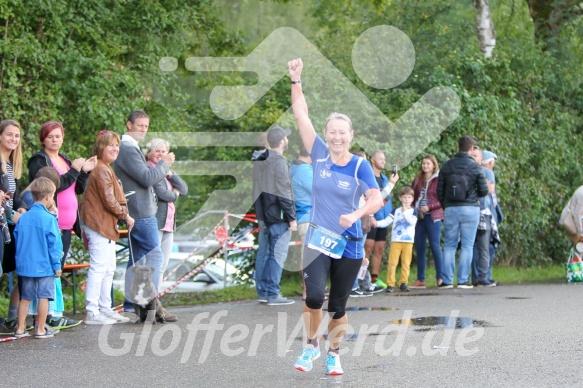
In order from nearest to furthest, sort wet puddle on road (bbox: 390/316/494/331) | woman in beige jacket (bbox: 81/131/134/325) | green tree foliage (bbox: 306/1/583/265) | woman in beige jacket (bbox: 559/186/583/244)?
wet puddle on road (bbox: 390/316/494/331), woman in beige jacket (bbox: 81/131/134/325), woman in beige jacket (bbox: 559/186/583/244), green tree foliage (bbox: 306/1/583/265)

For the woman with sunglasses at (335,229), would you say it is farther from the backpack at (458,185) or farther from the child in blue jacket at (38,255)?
the backpack at (458,185)

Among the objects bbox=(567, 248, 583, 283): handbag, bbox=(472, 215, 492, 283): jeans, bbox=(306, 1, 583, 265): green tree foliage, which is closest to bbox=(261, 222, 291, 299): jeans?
bbox=(472, 215, 492, 283): jeans

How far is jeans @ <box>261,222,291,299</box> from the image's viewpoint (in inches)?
470

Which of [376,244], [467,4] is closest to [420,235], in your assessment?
[376,244]

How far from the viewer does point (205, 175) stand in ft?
50.1

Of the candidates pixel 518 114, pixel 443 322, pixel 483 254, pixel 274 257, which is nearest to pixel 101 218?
pixel 274 257

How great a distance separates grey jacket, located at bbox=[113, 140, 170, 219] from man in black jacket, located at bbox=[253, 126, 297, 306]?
1.73 m

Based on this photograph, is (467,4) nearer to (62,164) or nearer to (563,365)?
(62,164)

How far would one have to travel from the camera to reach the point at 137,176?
1029 cm

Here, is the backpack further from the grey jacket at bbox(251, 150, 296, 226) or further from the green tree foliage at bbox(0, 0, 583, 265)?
the grey jacket at bbox(251, 150, 296, 226)

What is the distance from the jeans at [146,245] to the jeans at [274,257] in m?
1.83

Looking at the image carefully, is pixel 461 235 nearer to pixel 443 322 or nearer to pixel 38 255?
pixel 443 322

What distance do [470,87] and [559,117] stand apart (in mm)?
1903

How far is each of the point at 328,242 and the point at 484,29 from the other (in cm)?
1338
